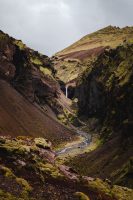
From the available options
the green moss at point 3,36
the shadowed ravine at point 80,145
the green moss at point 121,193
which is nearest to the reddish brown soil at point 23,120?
the shadowed ravine at point 80,145

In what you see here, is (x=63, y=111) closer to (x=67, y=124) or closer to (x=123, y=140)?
(x=67, y=124)

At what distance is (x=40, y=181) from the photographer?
45500 mm

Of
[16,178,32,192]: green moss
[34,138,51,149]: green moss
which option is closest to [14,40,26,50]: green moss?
[34,138,51,149]: green moss

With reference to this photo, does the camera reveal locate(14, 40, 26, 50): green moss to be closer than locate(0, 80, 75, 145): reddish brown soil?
No

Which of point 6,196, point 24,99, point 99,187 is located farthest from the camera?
point 24,99

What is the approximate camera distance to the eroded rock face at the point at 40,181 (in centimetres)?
4222

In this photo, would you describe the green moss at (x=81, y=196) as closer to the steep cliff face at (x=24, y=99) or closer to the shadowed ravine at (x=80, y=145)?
the shadowed ravine at (x=80, y=145)

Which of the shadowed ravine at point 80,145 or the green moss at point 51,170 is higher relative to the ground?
the shadowed ravine at point 80,145

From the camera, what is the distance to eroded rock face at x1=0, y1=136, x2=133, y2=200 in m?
42.2

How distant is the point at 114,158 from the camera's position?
86812 millimetres

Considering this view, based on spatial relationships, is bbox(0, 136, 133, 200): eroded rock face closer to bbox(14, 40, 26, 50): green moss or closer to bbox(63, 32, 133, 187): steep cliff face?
bbox(63, 32, 133, 187): steep cliff face

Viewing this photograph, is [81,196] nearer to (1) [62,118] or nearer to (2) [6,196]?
(2) [6,196]

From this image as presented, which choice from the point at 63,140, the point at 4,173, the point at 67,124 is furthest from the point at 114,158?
the point at 67,124

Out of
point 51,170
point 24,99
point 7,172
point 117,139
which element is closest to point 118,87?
point 117,139
